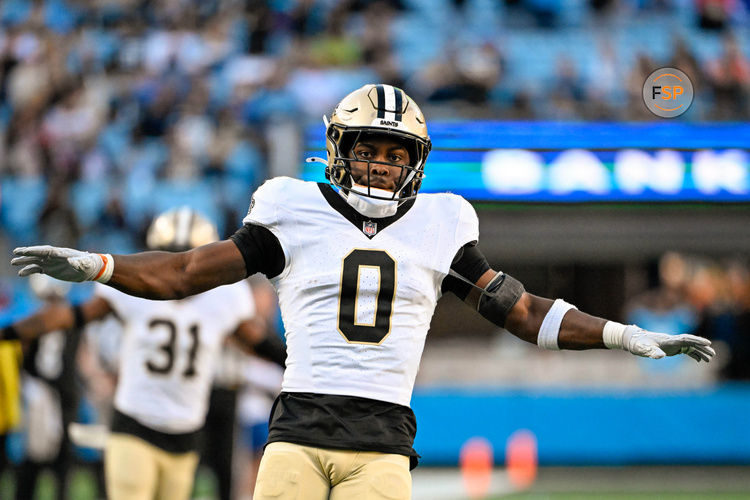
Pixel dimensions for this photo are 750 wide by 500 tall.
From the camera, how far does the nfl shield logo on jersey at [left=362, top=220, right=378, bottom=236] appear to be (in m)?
3.49

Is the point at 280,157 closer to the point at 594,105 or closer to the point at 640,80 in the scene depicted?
the point at 594,105

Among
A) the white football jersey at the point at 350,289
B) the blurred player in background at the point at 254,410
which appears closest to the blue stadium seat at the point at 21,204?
the blurred player in background at the point at 254,410

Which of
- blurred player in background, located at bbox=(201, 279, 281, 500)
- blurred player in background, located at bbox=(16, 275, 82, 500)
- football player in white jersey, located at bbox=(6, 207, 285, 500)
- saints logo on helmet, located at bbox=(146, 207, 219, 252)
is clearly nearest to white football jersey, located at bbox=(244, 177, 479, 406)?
football player in white jersey, located at bbox=(6, 207, 285, 500)

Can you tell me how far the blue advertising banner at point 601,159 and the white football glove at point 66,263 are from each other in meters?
8.00

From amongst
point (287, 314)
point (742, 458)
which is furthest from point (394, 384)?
point (742, 458)

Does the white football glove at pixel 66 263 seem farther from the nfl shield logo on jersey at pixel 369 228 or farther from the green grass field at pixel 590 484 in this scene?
the green grass field at pixel 590 484

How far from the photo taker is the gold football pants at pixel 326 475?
3.22 m

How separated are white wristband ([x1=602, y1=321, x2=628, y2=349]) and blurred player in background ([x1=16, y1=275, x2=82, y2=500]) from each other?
5.65 meters

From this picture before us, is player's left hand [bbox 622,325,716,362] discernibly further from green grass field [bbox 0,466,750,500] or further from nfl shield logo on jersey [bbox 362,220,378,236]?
green grass field [bbox 0,466,750,500]

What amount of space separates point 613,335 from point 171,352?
9.82ft

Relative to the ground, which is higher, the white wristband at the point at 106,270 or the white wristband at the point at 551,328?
the white wristband at the point at 106,270

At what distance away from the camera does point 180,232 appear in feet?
20.3

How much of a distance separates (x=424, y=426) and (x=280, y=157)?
310 cm

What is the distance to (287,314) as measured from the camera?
11.6 feet
